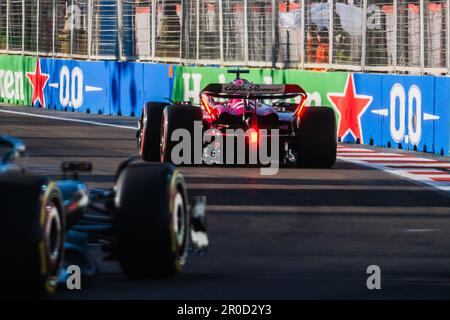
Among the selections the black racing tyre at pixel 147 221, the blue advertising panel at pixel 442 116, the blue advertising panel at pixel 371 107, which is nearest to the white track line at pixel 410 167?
the blue advertising panel at pixel 442 116

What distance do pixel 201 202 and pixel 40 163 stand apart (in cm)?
1067

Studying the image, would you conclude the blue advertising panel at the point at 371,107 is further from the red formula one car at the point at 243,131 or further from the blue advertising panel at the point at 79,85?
the blue advertising panel at the point at 79,85

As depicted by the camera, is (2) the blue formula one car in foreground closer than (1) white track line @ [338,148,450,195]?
Yes

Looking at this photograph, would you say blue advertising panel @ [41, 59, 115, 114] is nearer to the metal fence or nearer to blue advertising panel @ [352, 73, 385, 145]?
the metal fence

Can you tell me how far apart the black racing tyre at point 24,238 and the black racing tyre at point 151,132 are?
1203 cm

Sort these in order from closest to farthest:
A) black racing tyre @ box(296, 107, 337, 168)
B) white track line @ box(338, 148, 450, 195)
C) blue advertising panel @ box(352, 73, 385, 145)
Result: white track line @ box(338, 148, 450, 195)
black racing tyre @ box(296, 107, 337, 168)
blue advertising panel @ box(352, 73, 385, 145)

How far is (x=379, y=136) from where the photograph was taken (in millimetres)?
25578

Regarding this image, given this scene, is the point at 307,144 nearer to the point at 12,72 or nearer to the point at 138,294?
the point at 138,294

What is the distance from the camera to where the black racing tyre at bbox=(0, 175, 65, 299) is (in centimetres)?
801

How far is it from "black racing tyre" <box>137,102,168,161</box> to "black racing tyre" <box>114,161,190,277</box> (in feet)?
35.7

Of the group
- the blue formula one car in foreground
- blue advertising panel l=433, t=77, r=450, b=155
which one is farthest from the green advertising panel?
the blue formula one car in foreground

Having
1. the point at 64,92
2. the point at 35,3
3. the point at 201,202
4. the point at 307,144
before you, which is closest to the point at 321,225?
the point at 201,202

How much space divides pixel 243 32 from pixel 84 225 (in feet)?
71.4

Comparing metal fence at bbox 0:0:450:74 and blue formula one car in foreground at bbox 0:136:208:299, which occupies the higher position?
metal fence at bbox 0:0:450:74
